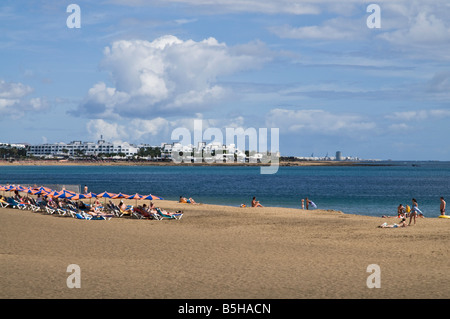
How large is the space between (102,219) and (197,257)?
1134 cm

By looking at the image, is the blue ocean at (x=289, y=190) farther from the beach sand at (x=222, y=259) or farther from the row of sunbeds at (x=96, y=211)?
the beach sand at (x=222, y=259)

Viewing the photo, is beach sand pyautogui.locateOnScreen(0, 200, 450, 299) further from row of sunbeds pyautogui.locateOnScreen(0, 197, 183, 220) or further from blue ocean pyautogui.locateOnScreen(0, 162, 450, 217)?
blue ocean pyautogui.locateOnScreen(0, 162, 450, 217)

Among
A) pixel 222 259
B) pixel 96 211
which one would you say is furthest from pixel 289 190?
pixel 222 259

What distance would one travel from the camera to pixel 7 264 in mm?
12367

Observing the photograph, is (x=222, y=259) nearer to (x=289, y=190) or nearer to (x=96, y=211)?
(x=96, y=211)

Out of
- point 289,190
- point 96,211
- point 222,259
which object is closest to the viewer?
point 222,259

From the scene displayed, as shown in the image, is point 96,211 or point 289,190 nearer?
point 96,211

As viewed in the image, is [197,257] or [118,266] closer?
[118,266]

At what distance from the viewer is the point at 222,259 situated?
13727 millimetres

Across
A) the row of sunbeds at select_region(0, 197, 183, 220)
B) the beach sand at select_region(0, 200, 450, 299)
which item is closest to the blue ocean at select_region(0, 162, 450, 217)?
the row of sunbeds at select_region(0, 197, 183, 220)

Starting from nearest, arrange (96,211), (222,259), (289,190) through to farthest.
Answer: (222,259)
(96,211)
(289,190)
